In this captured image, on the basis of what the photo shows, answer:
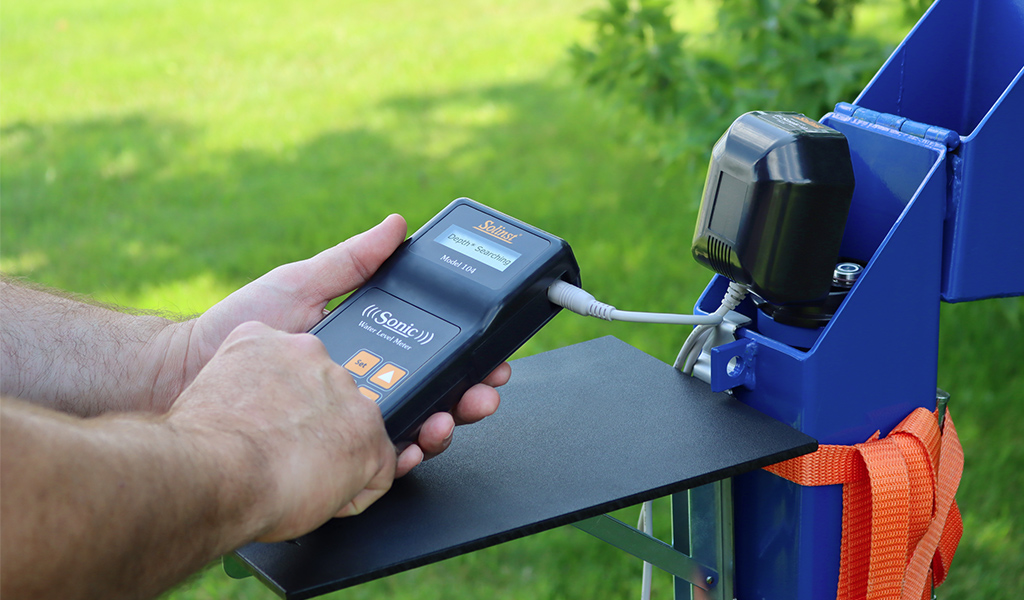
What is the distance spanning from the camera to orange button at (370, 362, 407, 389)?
928 mm

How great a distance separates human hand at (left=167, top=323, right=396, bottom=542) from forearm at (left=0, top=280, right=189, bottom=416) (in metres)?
0.33

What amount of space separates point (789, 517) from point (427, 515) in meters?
0.41

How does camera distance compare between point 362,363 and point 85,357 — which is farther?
point 85,357

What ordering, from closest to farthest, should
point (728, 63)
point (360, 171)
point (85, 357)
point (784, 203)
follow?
point (784, 203)
point (85, 357)
point (728, 63)
point (360, 171)

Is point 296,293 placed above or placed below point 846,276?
below

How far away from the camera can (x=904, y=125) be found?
1.03 metres

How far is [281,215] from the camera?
3.68 m

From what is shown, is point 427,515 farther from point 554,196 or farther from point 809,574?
point 554,196

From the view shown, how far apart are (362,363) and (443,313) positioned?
10 centimetres

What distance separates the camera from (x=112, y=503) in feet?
Result: 2.16

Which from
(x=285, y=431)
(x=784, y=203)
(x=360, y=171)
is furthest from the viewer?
(x=360, y=171)

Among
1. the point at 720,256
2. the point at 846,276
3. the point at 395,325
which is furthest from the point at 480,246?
the point at 846,276

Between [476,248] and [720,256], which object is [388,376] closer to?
[476,248]

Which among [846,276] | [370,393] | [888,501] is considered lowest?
[888,501]
